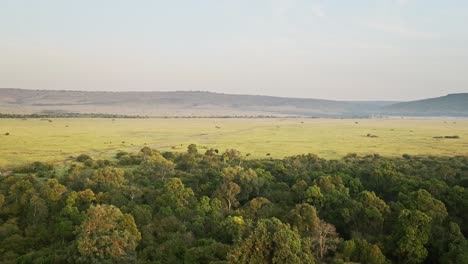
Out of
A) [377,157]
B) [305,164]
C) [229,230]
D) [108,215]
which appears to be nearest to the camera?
[108,215]

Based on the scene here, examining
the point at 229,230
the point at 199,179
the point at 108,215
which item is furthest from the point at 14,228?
the point at 199,179

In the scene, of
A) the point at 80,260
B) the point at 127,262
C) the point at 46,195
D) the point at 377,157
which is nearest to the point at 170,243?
the point at 127,262

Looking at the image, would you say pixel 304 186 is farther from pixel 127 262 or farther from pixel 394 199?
pixel 127 262

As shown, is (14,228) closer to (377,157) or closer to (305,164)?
(305,164)

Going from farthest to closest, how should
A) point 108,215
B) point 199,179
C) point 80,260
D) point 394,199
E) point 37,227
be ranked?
1. point 199,179
2. point 394,199
3. point 37,227
4. point 108,215
5. point 80,260

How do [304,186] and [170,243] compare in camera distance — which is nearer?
[170,243]

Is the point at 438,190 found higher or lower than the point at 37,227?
higher
